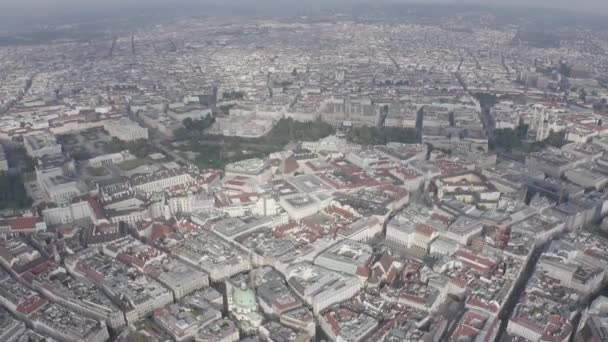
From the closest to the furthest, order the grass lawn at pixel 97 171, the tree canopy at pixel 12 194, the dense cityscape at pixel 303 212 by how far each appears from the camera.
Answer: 1. the dense cityscape at pixel 303 212
2. the tree canopy at pixel 12 194
3. the grass lawn at pixel 97 171

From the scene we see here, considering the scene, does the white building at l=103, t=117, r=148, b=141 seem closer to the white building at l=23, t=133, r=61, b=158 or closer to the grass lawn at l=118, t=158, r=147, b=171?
the white building at l=23, t=133, r=61, b=158

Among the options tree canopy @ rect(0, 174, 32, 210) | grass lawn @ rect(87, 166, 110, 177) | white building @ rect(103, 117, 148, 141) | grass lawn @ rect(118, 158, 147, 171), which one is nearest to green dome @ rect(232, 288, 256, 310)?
tree canopy @ rect(0, 174, 32, 210)

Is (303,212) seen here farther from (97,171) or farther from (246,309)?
(97,171)

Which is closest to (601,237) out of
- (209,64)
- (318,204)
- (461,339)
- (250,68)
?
(461,339)

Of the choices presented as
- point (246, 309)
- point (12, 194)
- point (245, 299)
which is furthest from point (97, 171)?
point (246, 309)

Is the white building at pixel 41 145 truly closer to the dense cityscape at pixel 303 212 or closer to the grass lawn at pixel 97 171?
the dense cityscape at pixel 303 212

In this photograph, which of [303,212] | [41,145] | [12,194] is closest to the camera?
[303,212]

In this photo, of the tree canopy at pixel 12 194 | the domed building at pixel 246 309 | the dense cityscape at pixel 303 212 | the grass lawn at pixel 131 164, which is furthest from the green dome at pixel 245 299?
the grass lawn at pixel 131 164
